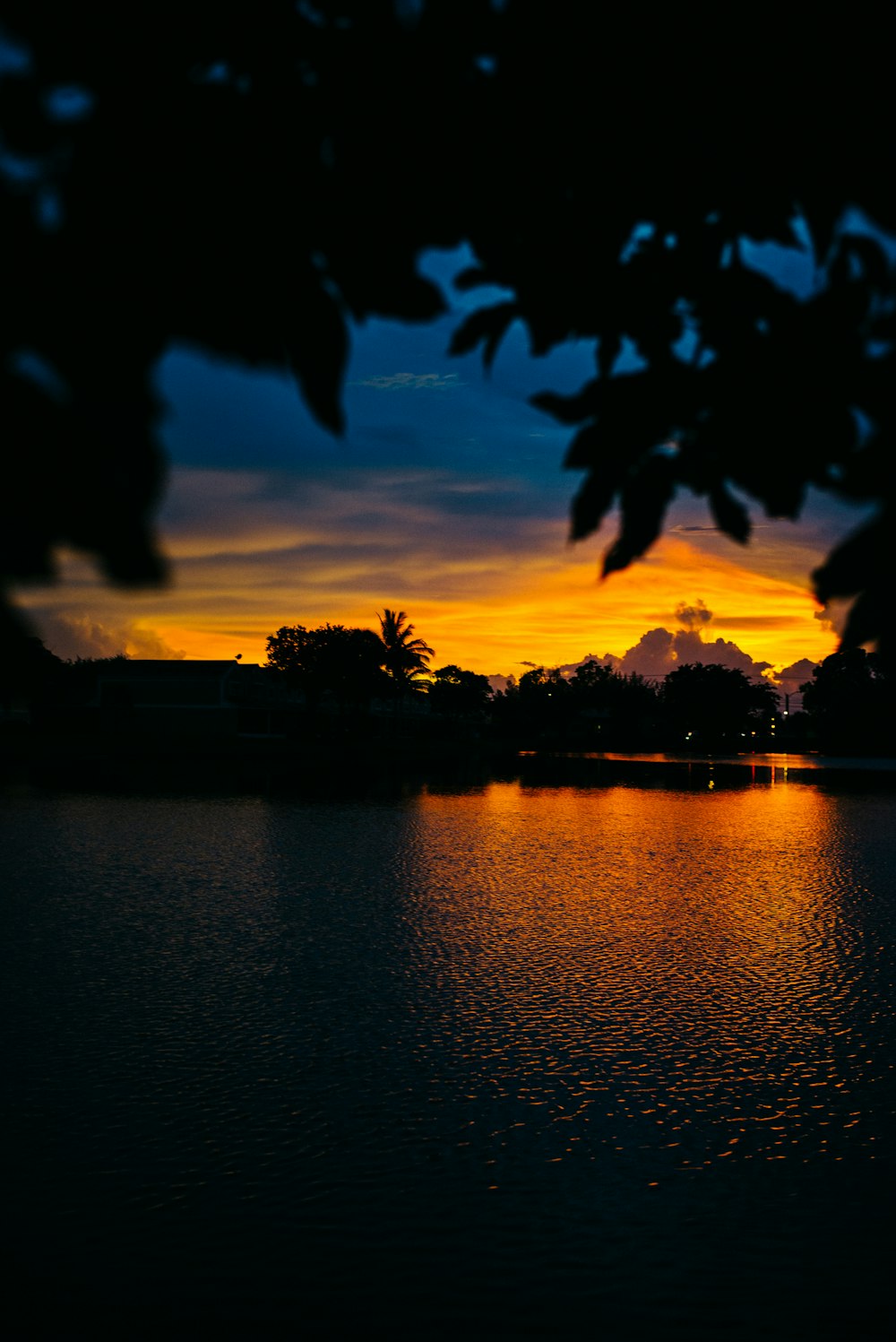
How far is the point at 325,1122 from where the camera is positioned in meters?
4.87

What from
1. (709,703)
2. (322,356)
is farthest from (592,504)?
(709,703)

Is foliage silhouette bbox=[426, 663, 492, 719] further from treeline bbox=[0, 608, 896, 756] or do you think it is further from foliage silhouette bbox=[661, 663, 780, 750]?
foliage silhouette bbox=[661, 663, 780, 750]

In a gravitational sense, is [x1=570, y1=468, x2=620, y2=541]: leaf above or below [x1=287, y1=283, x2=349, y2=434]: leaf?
below

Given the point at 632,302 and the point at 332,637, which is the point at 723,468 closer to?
the point at 632,302

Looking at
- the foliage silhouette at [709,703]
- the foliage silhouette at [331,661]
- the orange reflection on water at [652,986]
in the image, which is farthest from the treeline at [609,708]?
the orange reflection on water at [652,986]

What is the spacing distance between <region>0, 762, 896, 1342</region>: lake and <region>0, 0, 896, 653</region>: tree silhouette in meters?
2.68

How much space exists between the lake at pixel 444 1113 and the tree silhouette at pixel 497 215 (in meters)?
2.68

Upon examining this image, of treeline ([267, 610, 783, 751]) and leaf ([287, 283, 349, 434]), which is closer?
leaf ([287, 283, 349, 434])

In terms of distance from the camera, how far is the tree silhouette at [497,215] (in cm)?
138

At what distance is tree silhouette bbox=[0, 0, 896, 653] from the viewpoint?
54.5 inches

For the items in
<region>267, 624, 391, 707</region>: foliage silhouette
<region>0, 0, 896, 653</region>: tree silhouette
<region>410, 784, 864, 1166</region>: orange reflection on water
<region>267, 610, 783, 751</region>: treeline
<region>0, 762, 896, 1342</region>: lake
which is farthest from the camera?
<region>267, 610, 783, 751</region>: treeline

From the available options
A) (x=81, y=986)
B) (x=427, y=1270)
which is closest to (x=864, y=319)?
(x=427, y=1270)

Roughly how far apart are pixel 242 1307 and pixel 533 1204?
1122 millimetres

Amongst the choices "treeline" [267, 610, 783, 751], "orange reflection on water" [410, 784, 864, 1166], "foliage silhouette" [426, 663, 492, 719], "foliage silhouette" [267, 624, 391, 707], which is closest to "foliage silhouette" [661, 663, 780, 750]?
"treeline" [267, 610, 783, 751]
